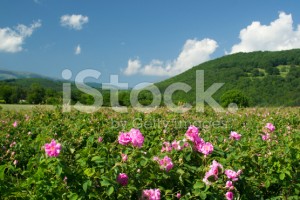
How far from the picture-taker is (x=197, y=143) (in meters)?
3.03

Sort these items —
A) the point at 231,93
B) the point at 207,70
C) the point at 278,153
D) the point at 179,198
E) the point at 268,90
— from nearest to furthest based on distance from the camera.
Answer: the point at 179,198, the point at 278,153, the point at 231,93, the point at 268,90, the point at 207,70

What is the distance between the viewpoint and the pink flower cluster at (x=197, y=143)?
9.73ft

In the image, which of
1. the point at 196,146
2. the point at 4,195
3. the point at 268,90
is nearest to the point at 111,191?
the point at 4,195

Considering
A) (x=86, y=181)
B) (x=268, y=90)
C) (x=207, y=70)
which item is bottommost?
(x=86, y=181)

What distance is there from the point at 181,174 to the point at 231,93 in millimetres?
51204

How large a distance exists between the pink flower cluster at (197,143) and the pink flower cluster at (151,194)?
0.64 metres

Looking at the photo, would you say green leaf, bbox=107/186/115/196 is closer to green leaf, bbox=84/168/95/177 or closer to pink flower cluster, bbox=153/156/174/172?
green leaf, bbox=84/168/95/177

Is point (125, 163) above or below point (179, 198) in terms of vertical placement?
above

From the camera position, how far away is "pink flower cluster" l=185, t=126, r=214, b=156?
117 inches

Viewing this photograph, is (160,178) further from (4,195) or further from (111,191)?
(4,195)

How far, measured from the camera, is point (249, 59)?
108m

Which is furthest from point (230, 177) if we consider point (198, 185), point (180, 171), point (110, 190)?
point (110, 190)

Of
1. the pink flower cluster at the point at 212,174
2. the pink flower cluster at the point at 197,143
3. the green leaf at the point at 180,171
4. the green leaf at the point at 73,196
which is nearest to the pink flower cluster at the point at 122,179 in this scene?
the green leaf at the point at 73,196

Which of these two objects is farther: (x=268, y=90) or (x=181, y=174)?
(x=268, y=90)
